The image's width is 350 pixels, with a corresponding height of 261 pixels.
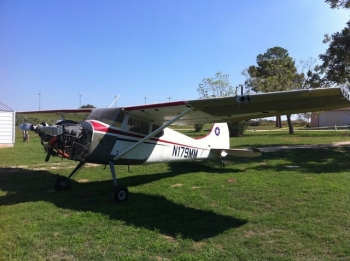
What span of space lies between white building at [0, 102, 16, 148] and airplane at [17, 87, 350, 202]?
1736cm

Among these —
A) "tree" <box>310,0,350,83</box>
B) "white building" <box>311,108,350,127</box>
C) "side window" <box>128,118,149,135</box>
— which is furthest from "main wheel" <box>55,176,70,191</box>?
"white building" <box>311,108,350,127</box>

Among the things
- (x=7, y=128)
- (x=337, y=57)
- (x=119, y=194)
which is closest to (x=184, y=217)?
(x=119, y=194)

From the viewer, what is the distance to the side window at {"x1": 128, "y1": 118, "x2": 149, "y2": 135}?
8.42 meters

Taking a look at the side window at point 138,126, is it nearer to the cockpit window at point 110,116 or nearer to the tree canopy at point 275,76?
the cockpit window at point 110,116

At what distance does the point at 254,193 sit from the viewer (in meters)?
7.73

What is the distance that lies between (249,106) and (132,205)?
344 centimetres

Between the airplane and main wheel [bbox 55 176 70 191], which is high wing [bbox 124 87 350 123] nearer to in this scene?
the airplane

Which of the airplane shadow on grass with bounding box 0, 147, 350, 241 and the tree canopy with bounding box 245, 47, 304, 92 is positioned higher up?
the tree canopy with bounding box 245, 47, 304, 92

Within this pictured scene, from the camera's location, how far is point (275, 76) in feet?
121

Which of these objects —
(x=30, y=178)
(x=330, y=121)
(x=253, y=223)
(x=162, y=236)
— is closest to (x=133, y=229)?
(x=162, y=236)

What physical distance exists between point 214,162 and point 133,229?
8395mm

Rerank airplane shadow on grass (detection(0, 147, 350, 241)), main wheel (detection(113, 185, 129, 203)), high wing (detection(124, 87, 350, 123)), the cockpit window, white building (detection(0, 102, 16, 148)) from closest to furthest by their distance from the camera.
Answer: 1. airplane shadow on grass (detection(0, 147, 350, 241))
2. high wing (detection(124, 87, 350, 123))
3. main wheel (detection(113, 185, 129, 203))
4. the cockpit window
5. white building (detection(0, 102, 16, 148))

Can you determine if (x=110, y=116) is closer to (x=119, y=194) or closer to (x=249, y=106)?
(x=119, y=194)

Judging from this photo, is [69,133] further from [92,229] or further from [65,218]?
[92,229]
